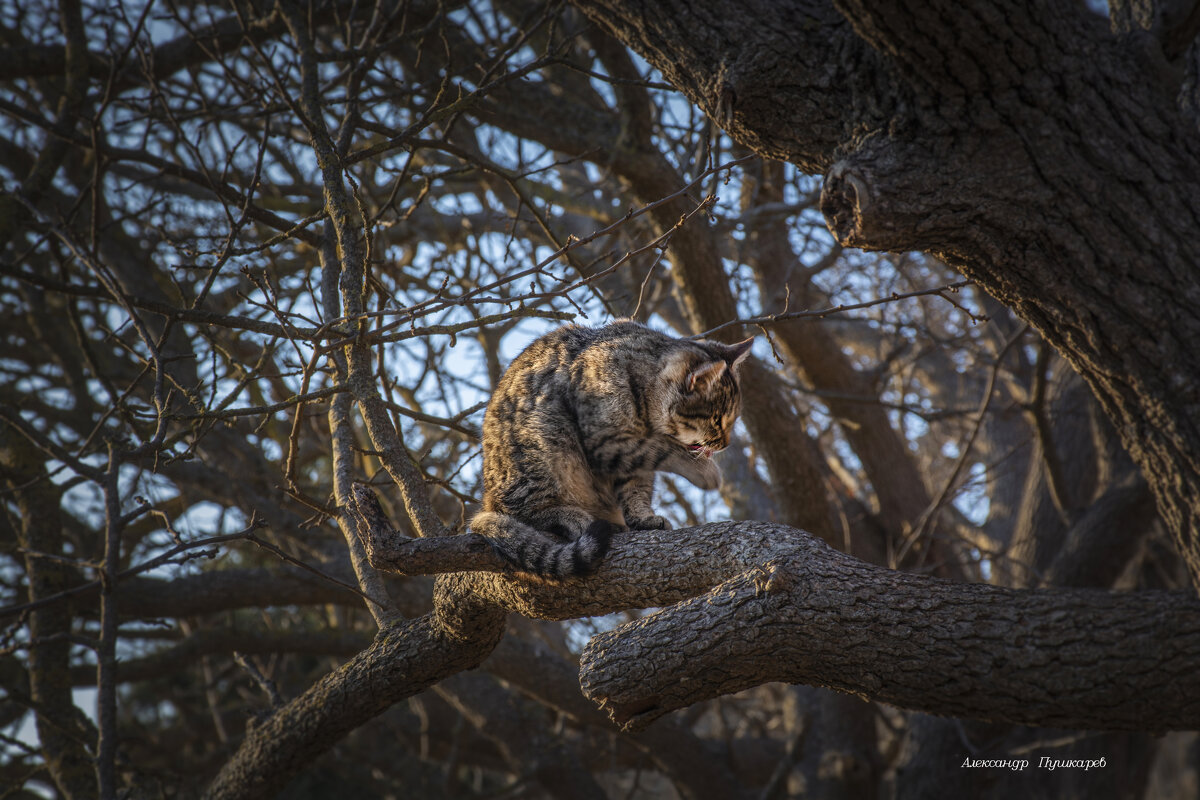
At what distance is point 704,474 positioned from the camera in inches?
155

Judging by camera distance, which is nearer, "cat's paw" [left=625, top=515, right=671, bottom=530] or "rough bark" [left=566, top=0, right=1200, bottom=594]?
"rough bark" [left=566, top=0, right=1200, bottom=594]

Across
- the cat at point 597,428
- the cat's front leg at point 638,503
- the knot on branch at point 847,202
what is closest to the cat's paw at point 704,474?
the cat at point 597,428

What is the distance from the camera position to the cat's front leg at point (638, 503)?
3509mm

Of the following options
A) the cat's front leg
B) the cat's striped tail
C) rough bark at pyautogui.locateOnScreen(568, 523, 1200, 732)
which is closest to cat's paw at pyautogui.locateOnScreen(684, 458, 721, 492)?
the cat's front leg

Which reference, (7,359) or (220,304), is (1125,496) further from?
(7,359)

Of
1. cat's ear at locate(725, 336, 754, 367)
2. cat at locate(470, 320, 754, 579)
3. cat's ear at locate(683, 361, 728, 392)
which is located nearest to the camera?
cat at locate(470, 320, 754, 579)

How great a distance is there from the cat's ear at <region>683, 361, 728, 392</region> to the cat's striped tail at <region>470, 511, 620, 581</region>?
98 centimetres

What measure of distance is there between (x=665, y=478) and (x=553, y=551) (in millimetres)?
3768

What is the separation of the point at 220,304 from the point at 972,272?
553cm

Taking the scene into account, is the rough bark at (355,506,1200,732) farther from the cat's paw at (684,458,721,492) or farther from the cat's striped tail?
the cat's paw at (684,458,721,492)

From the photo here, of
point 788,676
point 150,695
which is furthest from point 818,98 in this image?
point 150,695

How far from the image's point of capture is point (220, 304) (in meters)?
6.34

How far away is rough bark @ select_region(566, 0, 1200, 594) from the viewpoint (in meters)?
2.44
